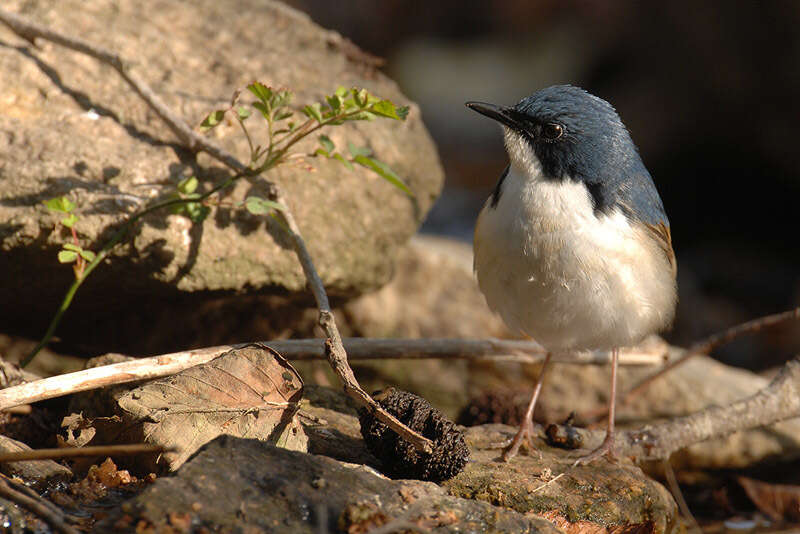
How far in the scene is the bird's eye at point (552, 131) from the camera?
4.03m

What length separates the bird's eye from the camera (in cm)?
403

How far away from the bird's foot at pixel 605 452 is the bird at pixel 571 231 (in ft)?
0.03

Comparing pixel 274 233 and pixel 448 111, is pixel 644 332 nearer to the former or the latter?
pixel 274 233

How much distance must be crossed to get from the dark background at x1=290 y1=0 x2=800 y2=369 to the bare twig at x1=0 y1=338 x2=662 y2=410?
3.76 metres

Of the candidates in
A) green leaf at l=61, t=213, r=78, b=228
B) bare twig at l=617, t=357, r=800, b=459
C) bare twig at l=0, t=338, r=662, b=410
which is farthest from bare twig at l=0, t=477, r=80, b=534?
bare twig at l=617, t=357, r=800, b=459

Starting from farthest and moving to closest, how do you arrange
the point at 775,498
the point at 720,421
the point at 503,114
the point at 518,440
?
the point at 775,498, the point at 720,421, the point at 518,440, the point at 503,114

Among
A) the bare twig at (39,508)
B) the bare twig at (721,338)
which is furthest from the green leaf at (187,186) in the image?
the bare twig at (721,338)

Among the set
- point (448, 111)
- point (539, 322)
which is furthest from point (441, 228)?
point (539, 322)

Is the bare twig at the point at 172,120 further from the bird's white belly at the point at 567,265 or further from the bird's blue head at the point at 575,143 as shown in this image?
the bird's blue head at the point at 575,143

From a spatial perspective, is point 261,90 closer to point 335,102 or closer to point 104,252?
point 335,102

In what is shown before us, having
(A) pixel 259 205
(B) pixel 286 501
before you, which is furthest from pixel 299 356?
(B) pixel 286 501

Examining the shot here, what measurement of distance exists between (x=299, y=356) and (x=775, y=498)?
3.01 m

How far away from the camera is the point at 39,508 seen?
2.68 m

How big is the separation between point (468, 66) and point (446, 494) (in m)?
11.3
